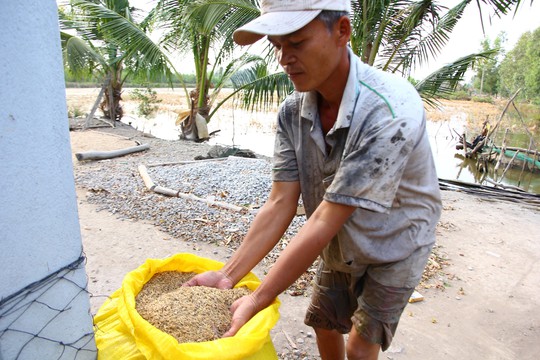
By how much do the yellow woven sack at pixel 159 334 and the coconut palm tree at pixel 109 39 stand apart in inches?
297

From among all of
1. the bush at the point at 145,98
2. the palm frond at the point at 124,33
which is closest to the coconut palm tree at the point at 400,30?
the palm frond at the point at 124,33

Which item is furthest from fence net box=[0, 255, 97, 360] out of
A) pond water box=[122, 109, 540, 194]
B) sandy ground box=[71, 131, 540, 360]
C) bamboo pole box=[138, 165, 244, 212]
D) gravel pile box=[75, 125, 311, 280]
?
pond water box=[122, 109, 540, 194]

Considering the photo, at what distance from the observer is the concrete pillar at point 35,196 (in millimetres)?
1031

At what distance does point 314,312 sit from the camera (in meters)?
1.74

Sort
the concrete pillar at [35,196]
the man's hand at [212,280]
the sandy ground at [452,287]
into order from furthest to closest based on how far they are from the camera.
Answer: the sandy ground at [452,287]
the man's hand at [212,280]
the concrete pillar at [35,196]

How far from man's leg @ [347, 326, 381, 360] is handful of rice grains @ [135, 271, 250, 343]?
465 millimetres

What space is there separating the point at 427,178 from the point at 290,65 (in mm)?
620

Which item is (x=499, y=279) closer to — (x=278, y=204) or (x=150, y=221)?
(x=278, y=204)

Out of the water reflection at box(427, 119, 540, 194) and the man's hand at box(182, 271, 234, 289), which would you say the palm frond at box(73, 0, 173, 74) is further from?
the water reflection at box(427, 119, 540, 194)

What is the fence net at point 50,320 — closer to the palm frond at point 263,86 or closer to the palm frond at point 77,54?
the palm frond at point 263,86

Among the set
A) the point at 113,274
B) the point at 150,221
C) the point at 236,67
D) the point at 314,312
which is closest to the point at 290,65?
the point at 314,312

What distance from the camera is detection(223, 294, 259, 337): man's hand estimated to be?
1.25 meters

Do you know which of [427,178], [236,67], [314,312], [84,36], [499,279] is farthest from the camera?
[84,36]

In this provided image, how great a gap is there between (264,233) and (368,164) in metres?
0.64
